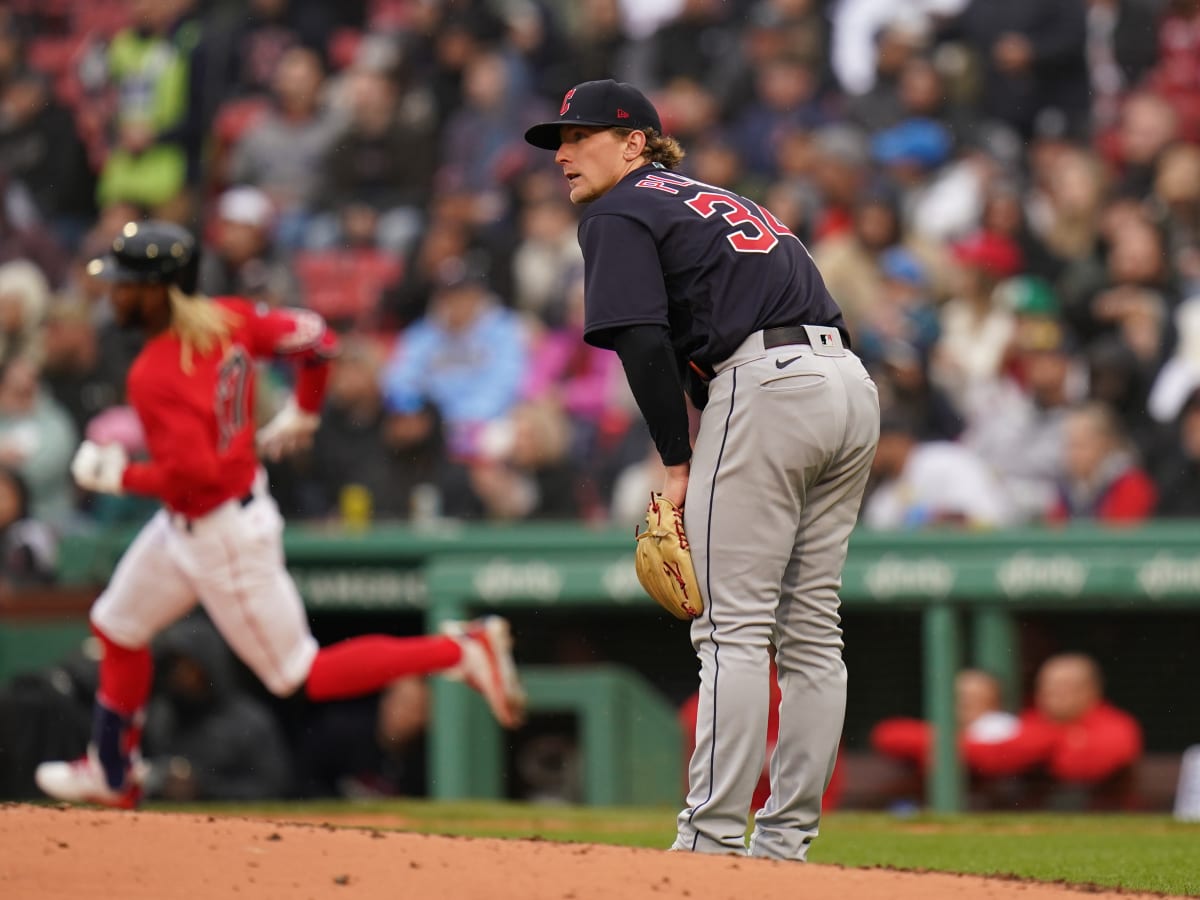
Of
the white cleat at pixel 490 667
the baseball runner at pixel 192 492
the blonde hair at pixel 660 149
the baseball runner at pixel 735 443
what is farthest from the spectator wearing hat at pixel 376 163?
the baseball runner at pixel 735 443

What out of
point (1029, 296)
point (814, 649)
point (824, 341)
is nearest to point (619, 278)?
point (824, 341)

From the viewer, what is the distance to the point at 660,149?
4.67m

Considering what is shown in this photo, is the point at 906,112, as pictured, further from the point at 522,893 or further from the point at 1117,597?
the point at 522,893

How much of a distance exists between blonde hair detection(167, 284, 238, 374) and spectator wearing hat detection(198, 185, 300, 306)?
519 centimetres

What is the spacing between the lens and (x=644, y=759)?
819 cm

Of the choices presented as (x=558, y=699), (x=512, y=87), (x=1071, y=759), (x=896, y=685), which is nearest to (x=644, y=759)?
(x=558, y=699)

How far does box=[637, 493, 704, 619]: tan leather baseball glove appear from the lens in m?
4.30

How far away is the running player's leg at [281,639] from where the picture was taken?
6.21 metres

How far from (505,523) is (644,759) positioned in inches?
54.3

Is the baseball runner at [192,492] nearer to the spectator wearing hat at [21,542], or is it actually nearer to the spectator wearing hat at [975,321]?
the spectator wearing hat at [21,542]

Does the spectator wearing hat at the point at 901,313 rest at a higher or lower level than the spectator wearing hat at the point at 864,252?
lower

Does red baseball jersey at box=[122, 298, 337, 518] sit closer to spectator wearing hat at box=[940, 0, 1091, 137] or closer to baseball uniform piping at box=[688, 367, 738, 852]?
baseball uniform piping at box=[688, 367, 738, 852]

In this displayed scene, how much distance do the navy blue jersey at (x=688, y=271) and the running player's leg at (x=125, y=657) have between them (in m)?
2.39

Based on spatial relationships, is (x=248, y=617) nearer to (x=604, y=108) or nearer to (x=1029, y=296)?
(x=604, y=108)
